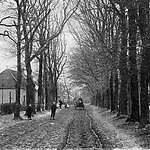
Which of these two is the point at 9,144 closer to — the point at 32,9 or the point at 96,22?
the point at 96,22

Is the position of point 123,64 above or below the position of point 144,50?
below

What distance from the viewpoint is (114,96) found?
37.0m

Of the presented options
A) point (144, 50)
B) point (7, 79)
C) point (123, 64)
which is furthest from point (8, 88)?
point (144, 50)

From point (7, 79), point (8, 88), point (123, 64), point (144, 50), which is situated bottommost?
point (8, 88)

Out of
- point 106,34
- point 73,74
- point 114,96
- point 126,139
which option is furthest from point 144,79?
point 73,74

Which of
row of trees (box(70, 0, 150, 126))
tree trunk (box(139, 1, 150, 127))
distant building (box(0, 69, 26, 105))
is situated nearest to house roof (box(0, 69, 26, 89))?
distant building (box(0, 69, 26, 105))

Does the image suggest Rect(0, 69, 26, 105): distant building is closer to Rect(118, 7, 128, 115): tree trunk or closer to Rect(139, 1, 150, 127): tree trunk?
Rect(118, 7, 128, 115): tree trunk

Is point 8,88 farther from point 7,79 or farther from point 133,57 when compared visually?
point 133,57

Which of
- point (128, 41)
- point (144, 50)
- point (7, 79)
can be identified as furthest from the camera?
point (7, 79)

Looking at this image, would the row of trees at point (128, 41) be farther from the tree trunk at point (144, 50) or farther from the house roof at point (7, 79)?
the house roof at point (7, 79)

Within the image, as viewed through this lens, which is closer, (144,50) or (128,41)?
(144,50)

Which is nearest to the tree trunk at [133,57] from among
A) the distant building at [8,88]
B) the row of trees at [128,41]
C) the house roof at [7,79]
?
the row of trees at [128,41]

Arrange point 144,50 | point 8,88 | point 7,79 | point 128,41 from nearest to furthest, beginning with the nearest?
point 144,50 → point 128,41 → point 8,88 → point 7,79

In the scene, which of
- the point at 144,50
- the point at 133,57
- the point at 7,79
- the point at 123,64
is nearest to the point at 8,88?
the point at 7,79
